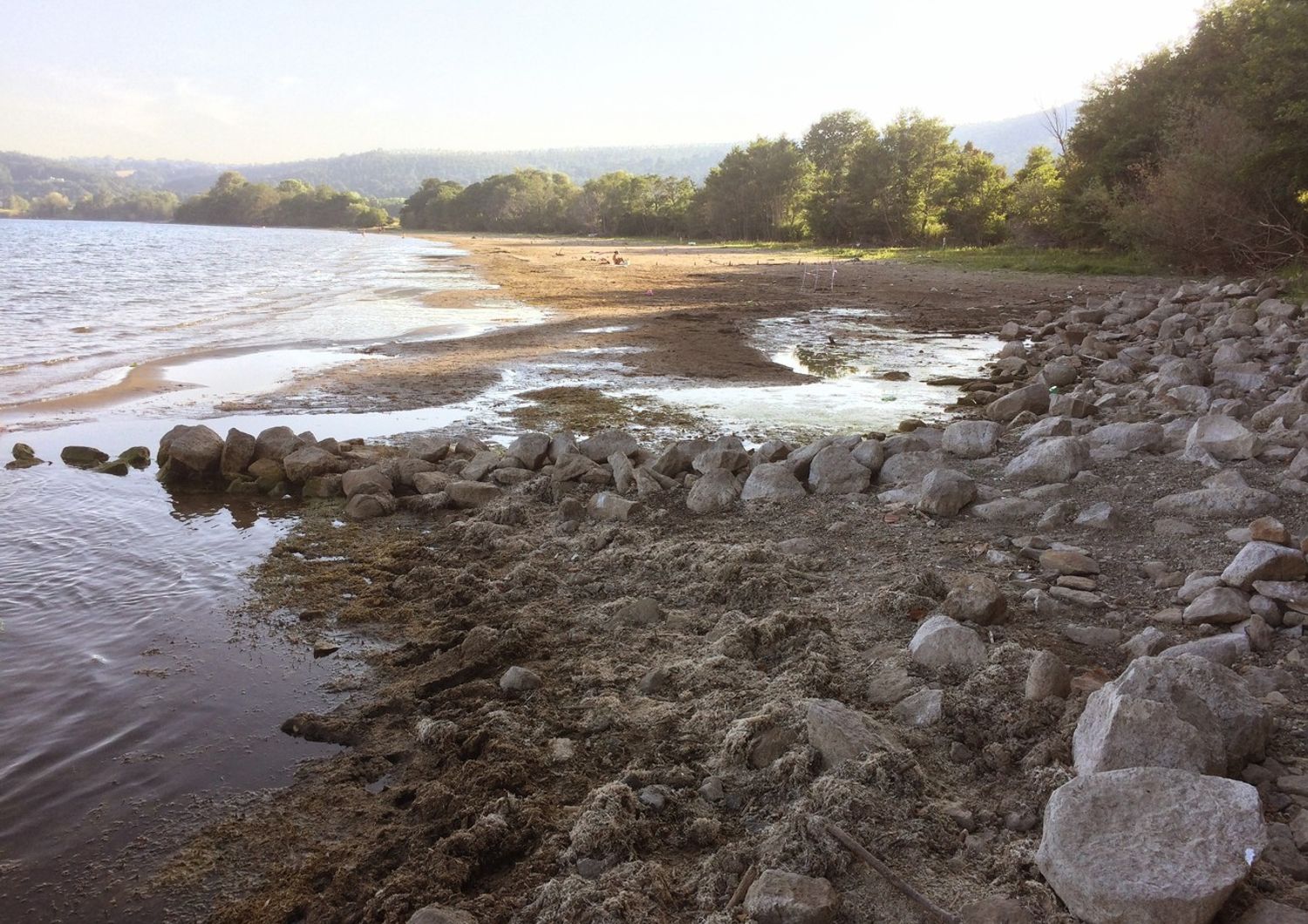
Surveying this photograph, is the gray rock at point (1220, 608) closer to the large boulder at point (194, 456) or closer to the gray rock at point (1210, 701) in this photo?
the gray rock at point (1210, 701)

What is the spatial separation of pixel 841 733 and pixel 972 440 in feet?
16.3

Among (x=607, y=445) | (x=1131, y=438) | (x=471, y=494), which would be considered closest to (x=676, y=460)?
(x=607, y=445)

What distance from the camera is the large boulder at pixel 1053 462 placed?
630 cm

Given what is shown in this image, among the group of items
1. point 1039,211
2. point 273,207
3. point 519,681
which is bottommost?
point 519,681

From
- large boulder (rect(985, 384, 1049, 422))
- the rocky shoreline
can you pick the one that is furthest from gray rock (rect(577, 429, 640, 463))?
large boulder (rect(985, 384, 1049, 422))

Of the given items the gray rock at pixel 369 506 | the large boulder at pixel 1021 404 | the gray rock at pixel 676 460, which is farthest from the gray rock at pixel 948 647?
the large boulder at pixel 1021 404

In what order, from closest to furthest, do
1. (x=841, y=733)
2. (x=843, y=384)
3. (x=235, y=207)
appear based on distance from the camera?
(x=841, y=733) → (x=843, y=384) → (x=235, y=207)

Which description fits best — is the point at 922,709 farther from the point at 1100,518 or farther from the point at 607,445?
the point at 607,445

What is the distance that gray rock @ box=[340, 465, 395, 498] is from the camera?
24.5 feet

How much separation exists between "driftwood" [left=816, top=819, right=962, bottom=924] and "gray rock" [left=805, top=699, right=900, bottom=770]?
393 mm

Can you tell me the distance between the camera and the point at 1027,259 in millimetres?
33188

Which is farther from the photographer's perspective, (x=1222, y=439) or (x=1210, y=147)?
(x=1210, y=147)

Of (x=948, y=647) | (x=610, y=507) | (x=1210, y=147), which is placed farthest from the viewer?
(x=1210, y=147)

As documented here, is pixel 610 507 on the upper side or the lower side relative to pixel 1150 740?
lower
